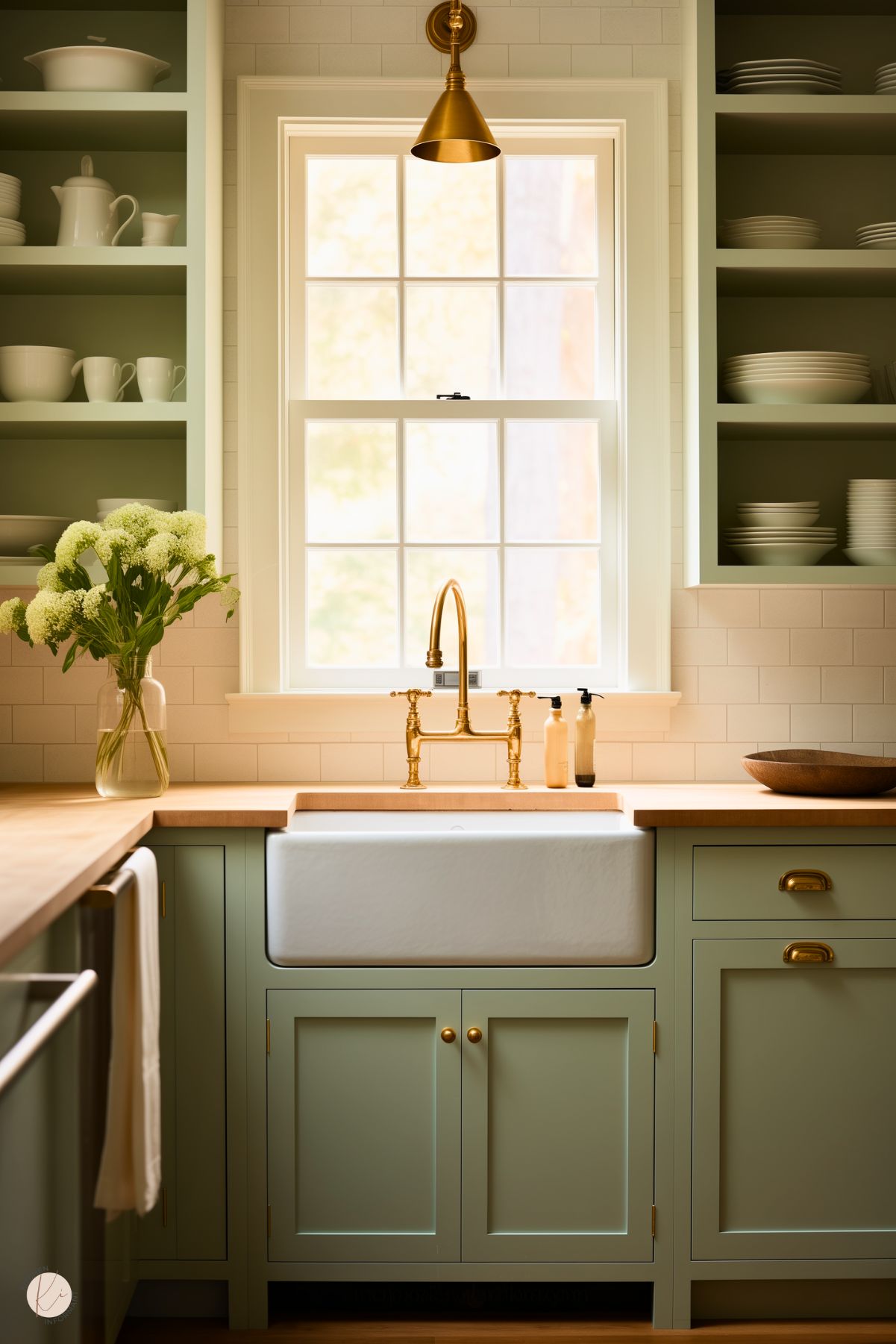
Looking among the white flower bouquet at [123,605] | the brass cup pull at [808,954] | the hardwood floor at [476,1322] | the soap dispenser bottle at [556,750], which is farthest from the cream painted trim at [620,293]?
the hardwood floor at [476,1322]

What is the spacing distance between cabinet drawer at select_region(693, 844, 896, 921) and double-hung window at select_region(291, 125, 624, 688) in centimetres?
87

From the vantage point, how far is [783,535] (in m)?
2.92

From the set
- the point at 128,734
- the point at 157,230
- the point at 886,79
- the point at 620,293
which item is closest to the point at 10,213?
the point at 157,230

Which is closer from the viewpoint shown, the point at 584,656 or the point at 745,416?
the point at 745,416

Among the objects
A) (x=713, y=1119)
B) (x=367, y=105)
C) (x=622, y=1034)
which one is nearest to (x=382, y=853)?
(x=622, y=1034)

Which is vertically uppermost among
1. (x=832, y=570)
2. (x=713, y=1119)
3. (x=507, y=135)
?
(x=507, y=135)

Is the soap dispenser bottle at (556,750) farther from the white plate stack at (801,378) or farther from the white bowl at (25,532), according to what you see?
the white bowl at (25,532)

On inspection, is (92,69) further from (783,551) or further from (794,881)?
(794,881)

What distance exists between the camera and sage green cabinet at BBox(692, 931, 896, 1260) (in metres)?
2.45

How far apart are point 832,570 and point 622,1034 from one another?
122cm

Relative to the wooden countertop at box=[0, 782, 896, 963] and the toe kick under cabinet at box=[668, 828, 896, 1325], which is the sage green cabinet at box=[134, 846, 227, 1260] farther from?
the toe kick under cabinet at box=[668, 828, 896, 1325]

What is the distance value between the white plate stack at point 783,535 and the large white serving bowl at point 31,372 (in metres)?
1.71

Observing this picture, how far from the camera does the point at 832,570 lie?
112 inches

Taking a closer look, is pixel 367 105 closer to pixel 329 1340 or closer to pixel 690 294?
pixel 690 294
